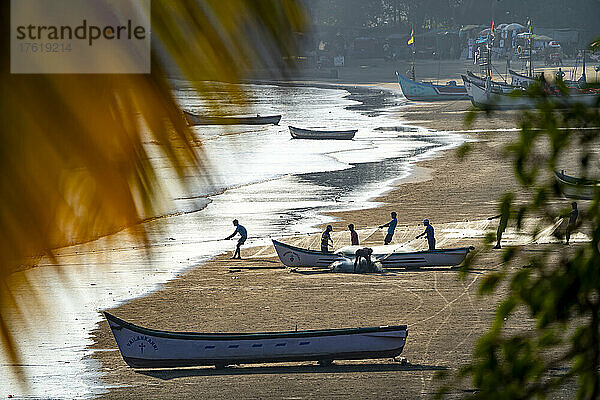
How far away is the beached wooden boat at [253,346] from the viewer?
1362cm

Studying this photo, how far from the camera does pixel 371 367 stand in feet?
45.8

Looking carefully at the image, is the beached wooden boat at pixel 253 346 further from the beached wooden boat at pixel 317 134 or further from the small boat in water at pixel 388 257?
the beached wooden boat at pixel 317 134

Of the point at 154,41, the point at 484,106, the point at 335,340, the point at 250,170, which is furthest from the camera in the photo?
the point at 250,170

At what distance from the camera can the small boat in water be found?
1942 cm

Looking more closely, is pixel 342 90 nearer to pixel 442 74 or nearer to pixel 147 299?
pixel 442 74

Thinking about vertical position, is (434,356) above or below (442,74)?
below

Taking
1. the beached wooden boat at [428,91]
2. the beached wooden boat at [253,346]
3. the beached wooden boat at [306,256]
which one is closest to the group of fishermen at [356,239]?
the beached wooden boat at [306,256]

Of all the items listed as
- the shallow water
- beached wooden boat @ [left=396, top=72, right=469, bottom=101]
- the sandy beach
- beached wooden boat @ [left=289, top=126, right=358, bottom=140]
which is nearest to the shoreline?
the sandy beach

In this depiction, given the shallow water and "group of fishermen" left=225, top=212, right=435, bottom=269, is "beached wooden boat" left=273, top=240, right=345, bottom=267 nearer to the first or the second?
"group of fishermen" left=225, top=212, right=435, bottom=269

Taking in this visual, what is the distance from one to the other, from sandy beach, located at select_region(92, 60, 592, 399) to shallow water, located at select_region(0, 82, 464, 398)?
0.67m

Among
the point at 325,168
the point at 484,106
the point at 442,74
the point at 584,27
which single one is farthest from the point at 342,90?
the point at 484,106

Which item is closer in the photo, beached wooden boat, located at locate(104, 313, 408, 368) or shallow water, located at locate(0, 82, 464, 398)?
shallow water, located at locate(0, 82, 464, 398)

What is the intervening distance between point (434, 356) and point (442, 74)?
7966cm

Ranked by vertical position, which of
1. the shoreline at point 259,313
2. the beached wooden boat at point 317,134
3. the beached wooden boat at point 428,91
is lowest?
the shoreline at point 259,313
